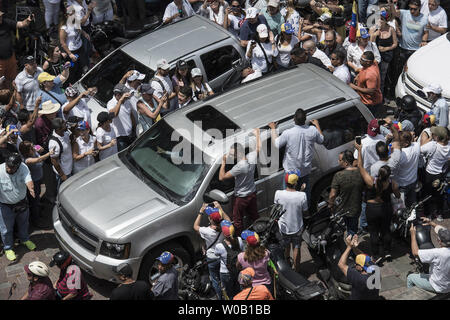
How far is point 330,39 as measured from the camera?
13109 millimetres

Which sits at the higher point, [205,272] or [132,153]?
[132,153]

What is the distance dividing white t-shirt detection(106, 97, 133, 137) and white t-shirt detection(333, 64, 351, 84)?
3632 mm

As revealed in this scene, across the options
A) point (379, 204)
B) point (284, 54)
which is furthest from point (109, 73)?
point (379, 204)

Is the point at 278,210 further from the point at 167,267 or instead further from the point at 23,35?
the point at 23,35

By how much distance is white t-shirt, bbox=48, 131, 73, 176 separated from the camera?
1055 centimetres

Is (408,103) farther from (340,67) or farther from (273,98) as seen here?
(273,98)

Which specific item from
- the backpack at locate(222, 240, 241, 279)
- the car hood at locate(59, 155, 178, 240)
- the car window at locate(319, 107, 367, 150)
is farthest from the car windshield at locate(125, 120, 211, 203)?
the car window at locate(319, 107, 367, 150)

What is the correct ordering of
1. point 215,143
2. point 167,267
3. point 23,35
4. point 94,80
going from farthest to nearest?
1. point 23,35
2. point 94,80
3. point 215,143
4. point 167,267

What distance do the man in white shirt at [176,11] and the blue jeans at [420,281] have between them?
290 inches

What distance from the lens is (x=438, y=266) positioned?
922 centimetres

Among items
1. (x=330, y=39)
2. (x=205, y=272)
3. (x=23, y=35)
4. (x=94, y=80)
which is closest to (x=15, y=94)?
(x=94, y=80)

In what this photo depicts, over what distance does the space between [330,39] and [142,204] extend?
546 centimetres

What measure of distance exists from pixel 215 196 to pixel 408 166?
3.09 m

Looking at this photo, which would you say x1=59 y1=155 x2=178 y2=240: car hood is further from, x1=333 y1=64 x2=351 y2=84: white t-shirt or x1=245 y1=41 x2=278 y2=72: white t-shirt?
x1=333 y1=64 x2=351 y2=84: white t-shirt
